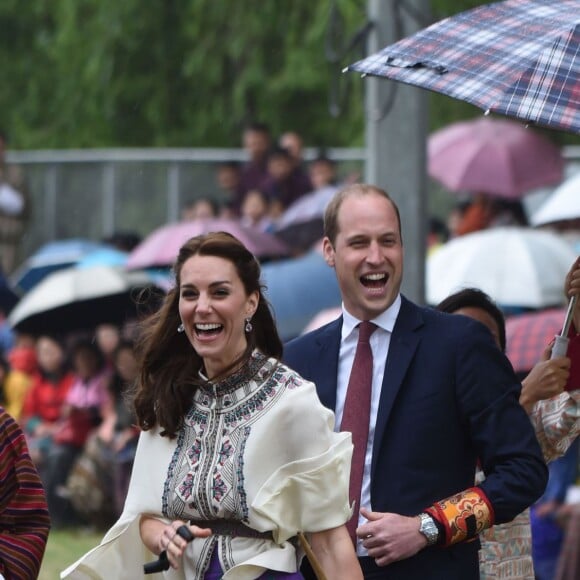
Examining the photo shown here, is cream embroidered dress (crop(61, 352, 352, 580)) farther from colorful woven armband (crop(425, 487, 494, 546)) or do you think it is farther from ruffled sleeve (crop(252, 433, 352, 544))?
colorful woven armband (crop(425, 487, 494, 546))

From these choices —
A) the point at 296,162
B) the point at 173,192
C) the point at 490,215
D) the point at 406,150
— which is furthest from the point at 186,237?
the point at 406,150

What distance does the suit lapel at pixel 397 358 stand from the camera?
587 centimetres

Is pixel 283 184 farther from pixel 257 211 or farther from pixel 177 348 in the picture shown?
pixel 177 348

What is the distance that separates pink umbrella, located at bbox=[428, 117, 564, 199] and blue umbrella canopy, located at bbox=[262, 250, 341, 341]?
2001 millimetres

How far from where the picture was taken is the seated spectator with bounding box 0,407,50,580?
19.0 feet

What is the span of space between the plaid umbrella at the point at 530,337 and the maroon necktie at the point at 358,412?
12.7ft

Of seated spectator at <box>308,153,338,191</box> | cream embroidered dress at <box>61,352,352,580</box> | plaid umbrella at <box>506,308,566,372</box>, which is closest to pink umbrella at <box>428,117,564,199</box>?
seated spectator at <box>308,153,338,191</box>

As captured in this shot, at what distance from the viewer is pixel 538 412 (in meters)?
6.49

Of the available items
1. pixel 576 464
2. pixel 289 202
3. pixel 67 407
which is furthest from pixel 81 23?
pixel 576 464

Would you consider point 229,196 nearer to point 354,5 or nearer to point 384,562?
point 354,5

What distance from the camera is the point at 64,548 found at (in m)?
13.3

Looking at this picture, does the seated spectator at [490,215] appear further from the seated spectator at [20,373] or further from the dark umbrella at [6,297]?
the dark umbrella at [6,297]

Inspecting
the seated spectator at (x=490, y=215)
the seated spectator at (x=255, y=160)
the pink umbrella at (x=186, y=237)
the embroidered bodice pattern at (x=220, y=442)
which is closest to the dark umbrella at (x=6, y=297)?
the pink umbrella at (x=186, y=237)

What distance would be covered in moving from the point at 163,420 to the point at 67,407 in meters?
9.28
